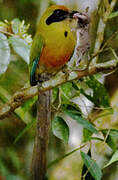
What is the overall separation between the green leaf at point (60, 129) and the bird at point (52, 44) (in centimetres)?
27

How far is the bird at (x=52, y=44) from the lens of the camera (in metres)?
1.70

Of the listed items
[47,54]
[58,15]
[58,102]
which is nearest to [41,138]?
[58,102]

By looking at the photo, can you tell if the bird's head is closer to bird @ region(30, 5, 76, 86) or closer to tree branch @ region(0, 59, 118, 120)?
bird @ region(30, 5, 76, 86)

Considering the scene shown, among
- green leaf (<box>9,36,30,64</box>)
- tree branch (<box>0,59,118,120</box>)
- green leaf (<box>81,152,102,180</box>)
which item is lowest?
green leaf (<box>81,152,102,180</box>)

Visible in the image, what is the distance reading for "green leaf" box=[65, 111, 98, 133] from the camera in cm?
137

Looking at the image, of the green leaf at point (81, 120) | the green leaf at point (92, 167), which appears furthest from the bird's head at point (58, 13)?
the green leaf at point (92, 167)

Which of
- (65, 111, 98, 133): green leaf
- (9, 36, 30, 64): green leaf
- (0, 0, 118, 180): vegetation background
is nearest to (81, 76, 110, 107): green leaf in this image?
(0, 0, 118, 180): vegetation background

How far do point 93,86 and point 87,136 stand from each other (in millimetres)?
203

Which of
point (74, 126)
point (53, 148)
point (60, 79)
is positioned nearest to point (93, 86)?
point (60, 79)

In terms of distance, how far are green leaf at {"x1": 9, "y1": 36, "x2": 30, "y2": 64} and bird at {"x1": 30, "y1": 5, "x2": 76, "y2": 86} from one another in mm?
102

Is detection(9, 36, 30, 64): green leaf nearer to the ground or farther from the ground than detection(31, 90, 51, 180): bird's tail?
farther from the ground

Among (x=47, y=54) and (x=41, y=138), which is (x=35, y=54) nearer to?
(x=47, y=54)

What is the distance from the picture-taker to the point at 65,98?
5.22ft

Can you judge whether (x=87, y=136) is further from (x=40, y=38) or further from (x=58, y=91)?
(x=40, y=38)
